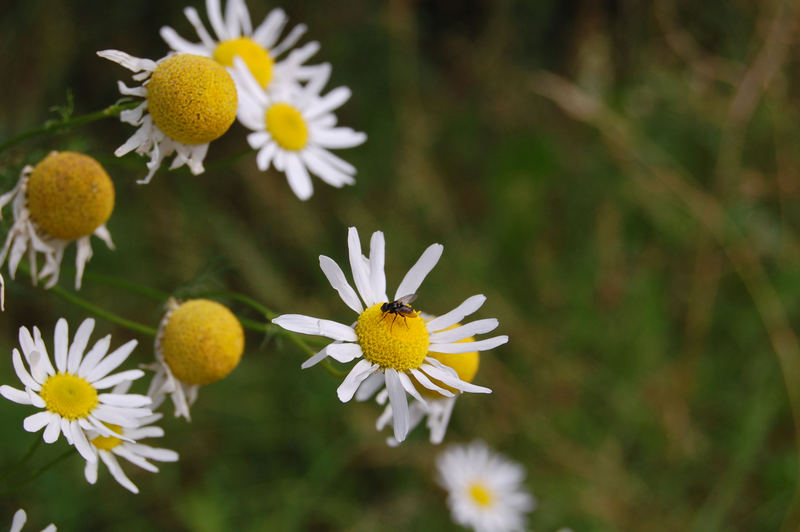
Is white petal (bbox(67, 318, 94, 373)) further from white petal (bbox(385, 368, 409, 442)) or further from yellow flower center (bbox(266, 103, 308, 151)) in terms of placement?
yellow flower center (bbox(266, 103, 308, 151))

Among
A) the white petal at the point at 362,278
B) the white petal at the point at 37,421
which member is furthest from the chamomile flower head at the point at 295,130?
the white petal at the point at 37,421

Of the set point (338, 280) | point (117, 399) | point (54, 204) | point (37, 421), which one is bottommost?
point (37, 421)

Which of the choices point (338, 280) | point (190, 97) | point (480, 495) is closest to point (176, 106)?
point (190, 97)

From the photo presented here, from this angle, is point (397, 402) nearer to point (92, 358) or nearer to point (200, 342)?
point (200, 342)

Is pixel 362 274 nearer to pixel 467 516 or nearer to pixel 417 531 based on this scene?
pixel 467 516

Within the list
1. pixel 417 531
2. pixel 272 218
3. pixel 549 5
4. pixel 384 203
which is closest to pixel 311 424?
pixel 417 531

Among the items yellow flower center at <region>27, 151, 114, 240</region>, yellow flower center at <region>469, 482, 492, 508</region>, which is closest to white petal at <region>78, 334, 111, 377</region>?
yellow flower center at <region>27, 151, 114, 240</region>
